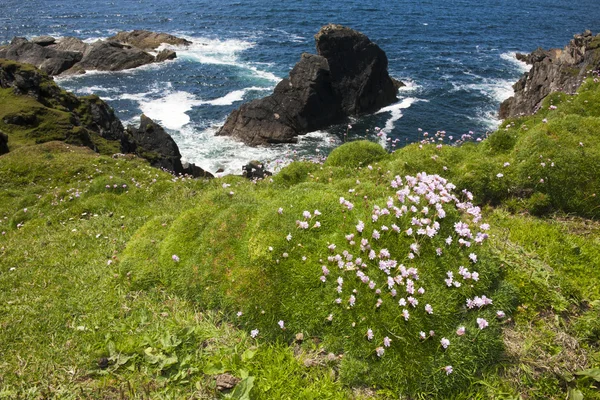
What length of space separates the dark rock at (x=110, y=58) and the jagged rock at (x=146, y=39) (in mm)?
7785

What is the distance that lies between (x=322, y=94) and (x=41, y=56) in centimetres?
5807

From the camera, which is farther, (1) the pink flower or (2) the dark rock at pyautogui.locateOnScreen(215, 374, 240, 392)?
(1) the pink flower

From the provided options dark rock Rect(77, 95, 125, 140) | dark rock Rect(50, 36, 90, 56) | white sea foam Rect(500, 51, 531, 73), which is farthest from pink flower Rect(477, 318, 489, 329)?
dark rock Rect(50, 36, 90, 56)

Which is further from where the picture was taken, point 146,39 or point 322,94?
point 146,39

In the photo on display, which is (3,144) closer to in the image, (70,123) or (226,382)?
(70,123)

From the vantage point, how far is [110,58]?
7219 centimetres

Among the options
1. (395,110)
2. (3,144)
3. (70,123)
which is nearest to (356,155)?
(3,144)

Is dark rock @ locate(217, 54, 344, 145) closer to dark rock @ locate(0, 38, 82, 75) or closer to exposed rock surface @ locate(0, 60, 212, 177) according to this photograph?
exposed rock surface @ locate(0, 60, 212, 177)

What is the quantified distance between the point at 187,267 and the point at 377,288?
395 centimetres

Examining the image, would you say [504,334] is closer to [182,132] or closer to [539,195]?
[539,195]

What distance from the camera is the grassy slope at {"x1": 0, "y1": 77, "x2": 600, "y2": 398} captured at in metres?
5.84

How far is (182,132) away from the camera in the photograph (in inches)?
1924

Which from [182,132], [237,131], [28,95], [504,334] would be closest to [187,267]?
[504,334]

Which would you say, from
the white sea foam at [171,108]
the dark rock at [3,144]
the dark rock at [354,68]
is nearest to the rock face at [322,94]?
the dark rock at [354,68]
